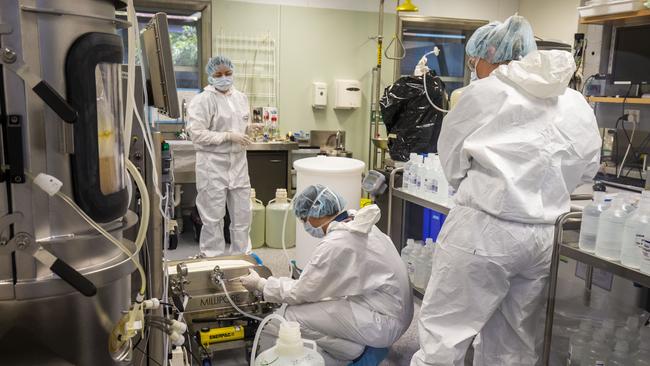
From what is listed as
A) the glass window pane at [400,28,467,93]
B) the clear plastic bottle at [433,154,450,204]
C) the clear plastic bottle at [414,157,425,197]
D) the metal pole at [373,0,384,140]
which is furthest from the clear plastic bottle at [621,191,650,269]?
the glass window pane at [400,28,467,93]

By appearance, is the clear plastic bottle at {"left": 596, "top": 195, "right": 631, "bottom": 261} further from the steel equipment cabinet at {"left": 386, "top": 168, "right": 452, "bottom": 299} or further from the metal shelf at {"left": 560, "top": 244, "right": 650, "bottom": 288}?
the steel equipment cabinet at {"left": 386, "top": 168, "right": 452, "bottom": 299}

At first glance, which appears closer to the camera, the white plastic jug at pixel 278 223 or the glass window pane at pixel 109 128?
the glass window pane at pixel 109 128

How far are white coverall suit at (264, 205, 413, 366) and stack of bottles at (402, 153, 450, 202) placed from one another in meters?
0.83

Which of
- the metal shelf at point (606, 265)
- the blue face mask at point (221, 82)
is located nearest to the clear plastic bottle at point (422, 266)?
the metal shelf at point (606, 265)

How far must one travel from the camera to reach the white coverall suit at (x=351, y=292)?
2.09m

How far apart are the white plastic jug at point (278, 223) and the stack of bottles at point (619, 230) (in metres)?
2.86

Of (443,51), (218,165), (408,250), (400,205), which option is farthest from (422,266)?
(443,51)

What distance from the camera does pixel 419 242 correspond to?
3393mm

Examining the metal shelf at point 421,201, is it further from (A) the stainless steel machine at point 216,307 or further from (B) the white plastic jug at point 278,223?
(B) the white plastic jug at point 278,223

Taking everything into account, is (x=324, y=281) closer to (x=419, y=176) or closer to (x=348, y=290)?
(x=348, y=290)

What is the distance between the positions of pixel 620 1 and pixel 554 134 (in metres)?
2.13

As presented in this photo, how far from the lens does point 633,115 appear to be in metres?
3.82

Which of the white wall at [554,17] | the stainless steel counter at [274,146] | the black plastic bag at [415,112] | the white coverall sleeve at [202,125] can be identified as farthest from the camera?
the white wall at [554,17]

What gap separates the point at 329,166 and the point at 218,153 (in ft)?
2.87
